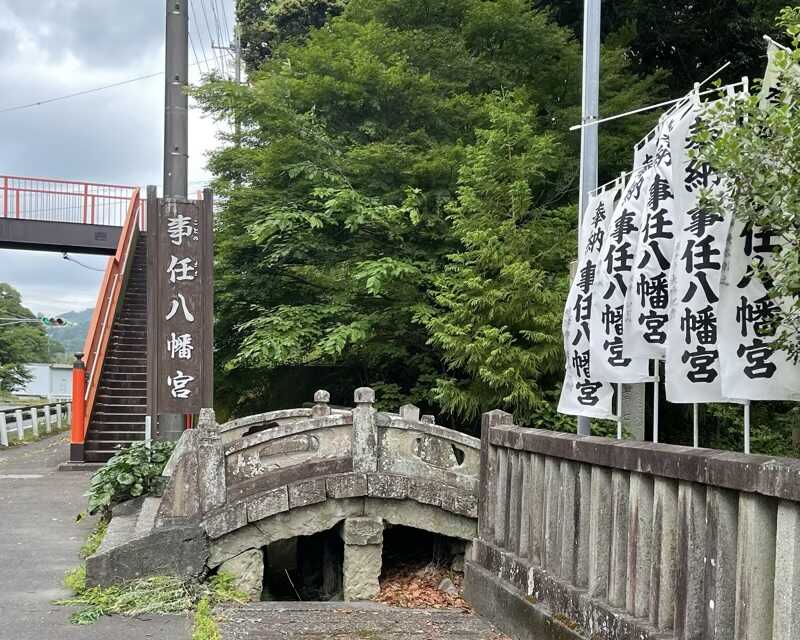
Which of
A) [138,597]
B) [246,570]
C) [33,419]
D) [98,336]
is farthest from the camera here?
[33,419]

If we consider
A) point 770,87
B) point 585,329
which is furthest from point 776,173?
point 585,329

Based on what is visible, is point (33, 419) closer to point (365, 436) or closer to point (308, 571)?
point (308, 571)

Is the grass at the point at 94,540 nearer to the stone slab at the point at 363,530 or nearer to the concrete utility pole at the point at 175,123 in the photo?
the concrete utility pole at the point at 175,123

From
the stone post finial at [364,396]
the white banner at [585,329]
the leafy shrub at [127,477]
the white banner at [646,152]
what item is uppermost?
the white banner at [646,152]

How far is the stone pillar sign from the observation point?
34.3ft

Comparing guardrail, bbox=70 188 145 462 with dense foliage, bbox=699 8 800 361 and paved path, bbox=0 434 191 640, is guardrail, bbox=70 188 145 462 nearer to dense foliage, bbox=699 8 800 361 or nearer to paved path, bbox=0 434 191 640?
paved path, bbox=0 434 191 640

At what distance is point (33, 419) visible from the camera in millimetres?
22453

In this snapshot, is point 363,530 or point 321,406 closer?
point 363,530

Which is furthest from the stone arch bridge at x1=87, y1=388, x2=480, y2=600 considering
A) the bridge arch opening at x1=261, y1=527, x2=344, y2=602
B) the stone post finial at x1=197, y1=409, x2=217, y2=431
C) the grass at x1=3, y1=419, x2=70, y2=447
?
the grass at x1=3, y1=419, x2=70, y2=447

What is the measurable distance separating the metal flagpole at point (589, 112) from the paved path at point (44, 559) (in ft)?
16.6

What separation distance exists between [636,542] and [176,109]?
8.73 meters

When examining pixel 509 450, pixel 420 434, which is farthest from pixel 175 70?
pixel 509 450

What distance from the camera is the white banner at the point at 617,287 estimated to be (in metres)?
7.06

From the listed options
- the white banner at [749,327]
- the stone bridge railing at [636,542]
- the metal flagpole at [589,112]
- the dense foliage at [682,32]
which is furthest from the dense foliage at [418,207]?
the white banner at [749,327]
